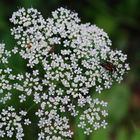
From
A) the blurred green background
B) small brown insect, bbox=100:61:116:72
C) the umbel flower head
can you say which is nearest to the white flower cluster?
the umbel flower head

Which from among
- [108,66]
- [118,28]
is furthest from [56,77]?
[118,28]

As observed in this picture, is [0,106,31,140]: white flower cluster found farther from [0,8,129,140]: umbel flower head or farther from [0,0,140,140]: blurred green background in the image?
[0,0,140,140]: blurred green background

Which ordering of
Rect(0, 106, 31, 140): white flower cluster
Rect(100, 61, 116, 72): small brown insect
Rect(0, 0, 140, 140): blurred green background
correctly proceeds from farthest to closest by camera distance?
1. Rect(0, 0, 140, 140): blurred green background
2. Rect(100, 61, 116, 72): small brown insect
3. Rect(0, 106, 31, 140): white flower cluster

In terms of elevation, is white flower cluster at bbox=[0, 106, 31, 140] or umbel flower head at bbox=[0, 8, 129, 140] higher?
umbel flower head at bbox=[0, 8, 129, 140]

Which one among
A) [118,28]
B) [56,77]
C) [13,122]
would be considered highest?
[118,28]

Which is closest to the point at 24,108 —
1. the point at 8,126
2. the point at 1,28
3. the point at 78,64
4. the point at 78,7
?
the point at 8,126

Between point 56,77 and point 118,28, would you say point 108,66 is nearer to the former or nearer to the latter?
point 56,77
